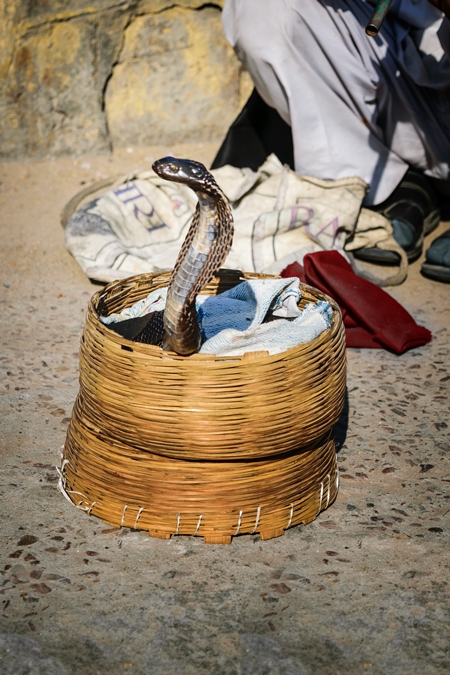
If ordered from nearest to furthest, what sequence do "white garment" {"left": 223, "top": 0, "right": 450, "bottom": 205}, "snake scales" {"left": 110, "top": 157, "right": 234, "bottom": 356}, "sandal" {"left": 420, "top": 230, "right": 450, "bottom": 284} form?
1. "snake scales" {"left": 110, "top": 157, "right": 234, "bottom": 356}
2. "sandal" {"left": 420, "top": 230, "right": 450, "bottom": 284}
3. "white garment" {"left": 223, "top": 0, "right": 450, "bottom": 205}

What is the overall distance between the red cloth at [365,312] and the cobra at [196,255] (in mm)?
1384

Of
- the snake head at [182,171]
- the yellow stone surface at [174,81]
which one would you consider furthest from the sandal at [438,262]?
the snake head at [182,171]

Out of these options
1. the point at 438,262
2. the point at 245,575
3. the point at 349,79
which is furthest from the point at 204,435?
the point at 349,79

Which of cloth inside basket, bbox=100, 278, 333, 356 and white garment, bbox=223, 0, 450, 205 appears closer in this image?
cloth inside basket, bbox=100, 278, 333, 356

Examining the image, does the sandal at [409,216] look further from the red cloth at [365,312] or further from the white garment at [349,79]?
the red cloth at [365,312]

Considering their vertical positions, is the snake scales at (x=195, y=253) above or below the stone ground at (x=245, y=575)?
above

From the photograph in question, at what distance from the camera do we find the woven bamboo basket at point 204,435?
187cm

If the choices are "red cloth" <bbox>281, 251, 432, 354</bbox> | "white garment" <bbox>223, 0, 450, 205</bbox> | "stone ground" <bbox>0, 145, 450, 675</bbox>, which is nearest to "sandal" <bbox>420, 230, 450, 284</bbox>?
"white garment" <bbox>223, 0, 450, 205</bbox>

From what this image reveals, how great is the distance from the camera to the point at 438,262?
155 inches

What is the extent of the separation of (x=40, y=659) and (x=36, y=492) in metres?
0.66

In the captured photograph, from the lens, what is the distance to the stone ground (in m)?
1.66

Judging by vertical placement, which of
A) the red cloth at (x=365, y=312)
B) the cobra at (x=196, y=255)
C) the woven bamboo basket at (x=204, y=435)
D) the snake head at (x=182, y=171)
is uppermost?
the snake head at (x=182, y=171)

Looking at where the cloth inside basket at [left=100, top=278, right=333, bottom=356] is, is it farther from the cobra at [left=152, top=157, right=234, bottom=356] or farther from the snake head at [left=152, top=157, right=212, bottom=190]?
the snake head at [left=152, top=157, right=212, bottom=190]

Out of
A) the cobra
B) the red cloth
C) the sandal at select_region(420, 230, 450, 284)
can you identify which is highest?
the cobra
